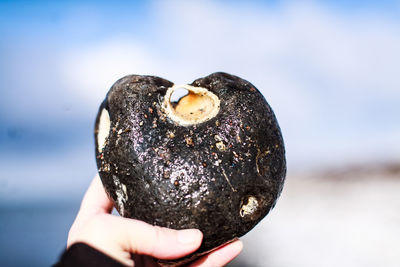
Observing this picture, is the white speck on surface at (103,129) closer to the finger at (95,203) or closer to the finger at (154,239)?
the finger at (154,239)

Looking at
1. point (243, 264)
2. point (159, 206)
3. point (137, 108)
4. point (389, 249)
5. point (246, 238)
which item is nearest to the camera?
point (159, 206)

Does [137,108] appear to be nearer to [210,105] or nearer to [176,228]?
[210,105]

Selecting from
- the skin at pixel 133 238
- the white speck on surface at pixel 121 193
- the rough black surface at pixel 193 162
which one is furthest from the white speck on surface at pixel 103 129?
the skin at pixel 133 238

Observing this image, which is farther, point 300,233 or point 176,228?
point 300,233

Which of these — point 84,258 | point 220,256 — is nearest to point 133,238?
point 84,258

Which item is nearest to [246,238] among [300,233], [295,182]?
[300,233]

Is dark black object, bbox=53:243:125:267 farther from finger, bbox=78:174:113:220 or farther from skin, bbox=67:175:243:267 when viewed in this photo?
finger, bbox=78:174:113:220
